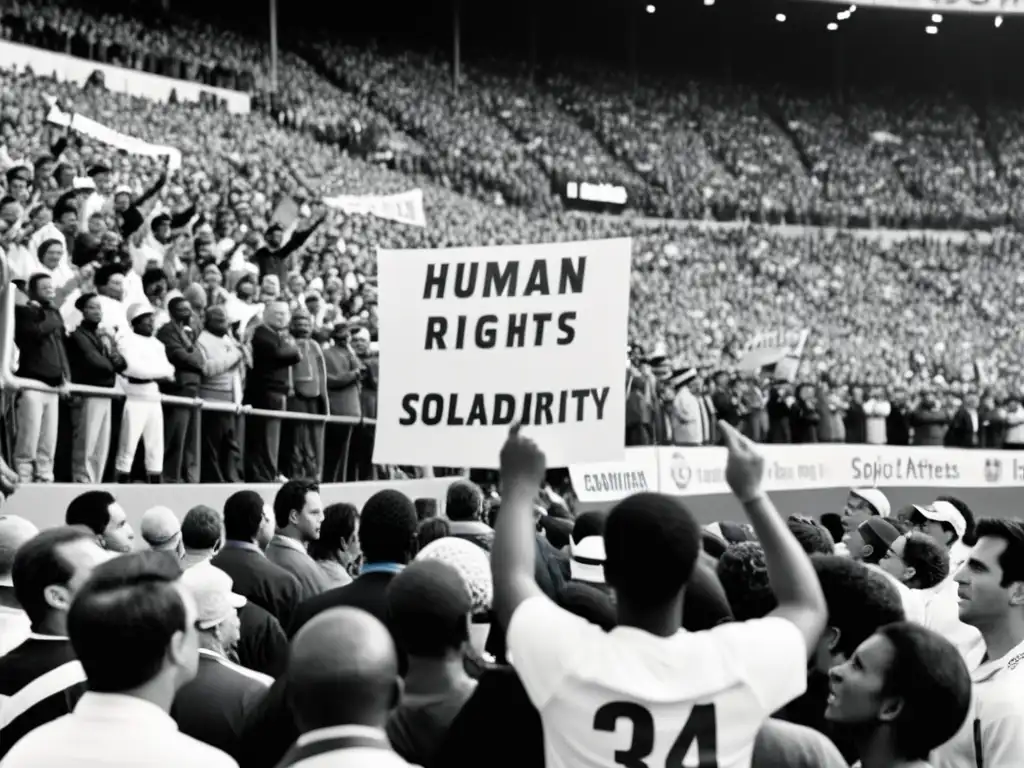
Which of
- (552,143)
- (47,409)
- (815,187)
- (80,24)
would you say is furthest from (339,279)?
(815,187)

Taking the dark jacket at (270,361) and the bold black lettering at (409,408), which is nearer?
the bold black lettering at (409,408)

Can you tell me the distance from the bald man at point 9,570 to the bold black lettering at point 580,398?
65.9 inches

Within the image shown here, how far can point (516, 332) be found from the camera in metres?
5.29

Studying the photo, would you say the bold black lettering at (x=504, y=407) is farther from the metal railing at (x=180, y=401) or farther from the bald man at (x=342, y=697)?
the metal railing at (x=180, y=401)

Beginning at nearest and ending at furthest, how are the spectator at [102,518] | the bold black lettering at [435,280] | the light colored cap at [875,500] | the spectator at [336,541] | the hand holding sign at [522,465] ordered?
the hand holding sign at [522,465] < the bold black lettering at [435,280] < the spectator at [336,541] < the spectator at [102,518] < the light colored cap at [875,500]

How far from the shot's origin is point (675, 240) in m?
38.0

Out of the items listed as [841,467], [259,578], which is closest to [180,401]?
[259,578]

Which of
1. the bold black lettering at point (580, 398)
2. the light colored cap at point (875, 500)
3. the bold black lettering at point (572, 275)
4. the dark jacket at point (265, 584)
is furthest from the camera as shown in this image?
the light colored cap at point (875, 500)

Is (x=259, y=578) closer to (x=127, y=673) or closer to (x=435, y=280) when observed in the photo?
(x=435, y=280)

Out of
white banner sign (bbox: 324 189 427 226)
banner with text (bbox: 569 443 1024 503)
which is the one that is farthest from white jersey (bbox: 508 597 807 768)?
white banner sign (bbox: 324 189 427 226)

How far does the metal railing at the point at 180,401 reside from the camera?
29.7 feet

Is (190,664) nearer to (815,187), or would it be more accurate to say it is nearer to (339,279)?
(339,279)

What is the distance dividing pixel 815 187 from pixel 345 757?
4279cm

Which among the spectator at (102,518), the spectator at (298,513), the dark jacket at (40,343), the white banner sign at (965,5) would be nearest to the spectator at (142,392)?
the dark jacket at (40,343)
